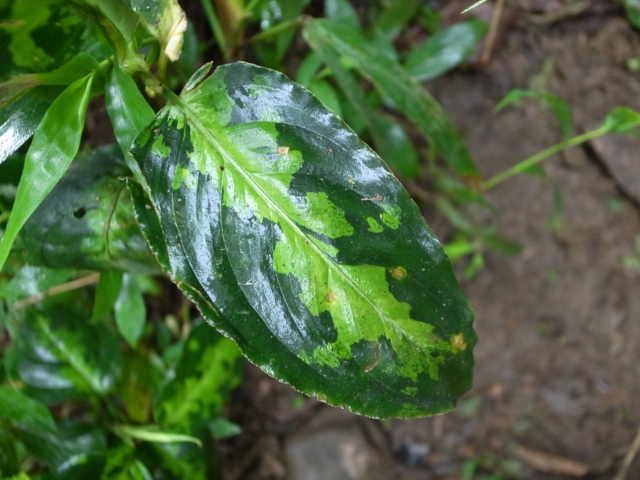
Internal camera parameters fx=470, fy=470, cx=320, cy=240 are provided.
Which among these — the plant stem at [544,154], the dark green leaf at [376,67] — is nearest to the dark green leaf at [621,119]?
the plant stem at [544,154]

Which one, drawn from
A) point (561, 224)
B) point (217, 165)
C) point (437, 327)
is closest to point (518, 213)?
point (561, 224)

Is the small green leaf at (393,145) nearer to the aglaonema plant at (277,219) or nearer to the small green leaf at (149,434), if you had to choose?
the aglaonema plant at (277,219)

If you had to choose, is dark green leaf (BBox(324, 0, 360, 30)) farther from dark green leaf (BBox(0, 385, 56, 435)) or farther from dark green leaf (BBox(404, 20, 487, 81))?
dark green leaf (BBox(0, 385, 56, 435))

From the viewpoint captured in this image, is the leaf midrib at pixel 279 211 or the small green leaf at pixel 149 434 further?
the small green leaf at pixel 149 434

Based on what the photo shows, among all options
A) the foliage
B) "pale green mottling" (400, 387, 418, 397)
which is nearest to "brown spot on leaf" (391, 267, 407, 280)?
the foliage

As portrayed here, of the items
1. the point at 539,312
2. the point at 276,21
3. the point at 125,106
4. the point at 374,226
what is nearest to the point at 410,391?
the point at 374,226

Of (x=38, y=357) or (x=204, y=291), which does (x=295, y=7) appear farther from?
(x=38, y=357)

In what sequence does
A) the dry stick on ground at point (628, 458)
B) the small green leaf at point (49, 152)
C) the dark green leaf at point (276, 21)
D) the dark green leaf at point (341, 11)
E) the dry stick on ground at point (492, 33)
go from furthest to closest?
the dry stick on ground at point (492, 33)
the dry stick on ground at point (628, 458)
the dark green leaf at point (341, 11)
the dark green leaf at point (276, 21)
the small green leaf at point (49, 152)

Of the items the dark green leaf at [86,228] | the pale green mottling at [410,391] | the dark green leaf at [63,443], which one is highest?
the dark green leaf at [86,228]
